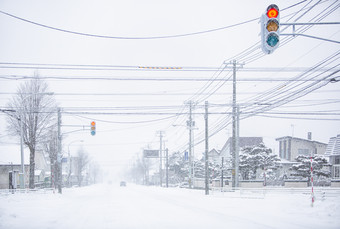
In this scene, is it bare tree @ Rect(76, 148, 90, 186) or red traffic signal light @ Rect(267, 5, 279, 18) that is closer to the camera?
red traffic signal light @ Rect(267, 5, 279, 18)

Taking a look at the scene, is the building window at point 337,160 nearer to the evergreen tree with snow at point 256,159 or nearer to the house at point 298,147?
the evergreen tree with snow at point 256,159

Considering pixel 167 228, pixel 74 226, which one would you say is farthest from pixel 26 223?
pixel 167 228

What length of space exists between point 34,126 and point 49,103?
3247 millimetres

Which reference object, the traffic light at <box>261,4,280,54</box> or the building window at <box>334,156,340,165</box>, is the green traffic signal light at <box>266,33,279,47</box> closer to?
the traffic light at <box>261,4,280,54</box>

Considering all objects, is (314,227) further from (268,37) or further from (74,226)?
(74,226)

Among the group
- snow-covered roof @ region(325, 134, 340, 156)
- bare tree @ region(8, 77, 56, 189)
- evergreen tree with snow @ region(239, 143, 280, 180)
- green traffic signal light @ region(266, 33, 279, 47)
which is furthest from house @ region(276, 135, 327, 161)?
green traffic signal light @ region(266, 33, 279, 47)

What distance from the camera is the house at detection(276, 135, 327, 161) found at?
64.9 m

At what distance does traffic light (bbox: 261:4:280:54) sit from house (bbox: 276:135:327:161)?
59909mm

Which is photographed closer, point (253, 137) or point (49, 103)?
point (49, 103)

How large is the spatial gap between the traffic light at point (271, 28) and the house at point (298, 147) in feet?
197

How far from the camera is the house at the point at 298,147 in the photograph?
213 ft

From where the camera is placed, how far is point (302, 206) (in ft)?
57.9

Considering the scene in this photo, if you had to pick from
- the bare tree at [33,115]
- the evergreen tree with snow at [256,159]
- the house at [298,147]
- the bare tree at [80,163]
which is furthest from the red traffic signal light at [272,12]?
the bare tree at [80,163]

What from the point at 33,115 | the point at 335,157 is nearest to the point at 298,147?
the point at 335,157
